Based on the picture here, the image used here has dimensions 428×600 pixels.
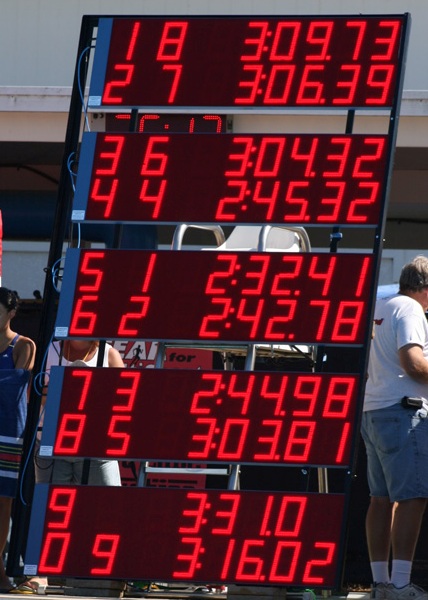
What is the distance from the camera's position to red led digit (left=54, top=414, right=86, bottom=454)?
603 cm

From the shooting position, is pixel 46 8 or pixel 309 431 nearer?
pixel 309 431

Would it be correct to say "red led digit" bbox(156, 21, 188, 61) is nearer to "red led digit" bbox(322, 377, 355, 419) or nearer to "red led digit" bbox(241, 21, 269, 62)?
"red led digit" bbox(241, 21, 269, 62)

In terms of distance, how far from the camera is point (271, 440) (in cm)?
587

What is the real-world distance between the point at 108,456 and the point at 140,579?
1.92ft

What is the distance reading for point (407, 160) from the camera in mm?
11812

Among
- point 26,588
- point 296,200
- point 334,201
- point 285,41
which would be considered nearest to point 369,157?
point 334,201

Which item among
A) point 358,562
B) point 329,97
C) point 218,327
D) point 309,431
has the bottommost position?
point 358,562

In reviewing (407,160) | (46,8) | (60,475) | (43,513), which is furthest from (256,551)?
(46,8)

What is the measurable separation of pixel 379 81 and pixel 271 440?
1.79 m

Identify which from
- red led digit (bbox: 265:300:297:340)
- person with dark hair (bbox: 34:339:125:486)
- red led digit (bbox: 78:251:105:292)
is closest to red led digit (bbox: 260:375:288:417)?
red led digit (bbox: 265:300:297:340)

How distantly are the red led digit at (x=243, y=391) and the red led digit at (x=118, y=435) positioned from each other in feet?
1.66

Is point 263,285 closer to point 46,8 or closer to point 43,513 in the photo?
point 43,513

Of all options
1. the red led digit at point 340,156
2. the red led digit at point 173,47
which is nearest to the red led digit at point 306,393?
the red led digit at point 340,156

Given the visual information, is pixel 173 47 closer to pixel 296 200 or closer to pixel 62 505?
pixel 296 200
